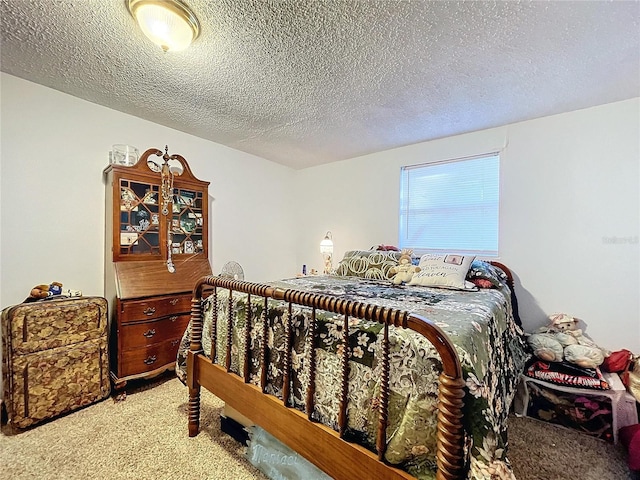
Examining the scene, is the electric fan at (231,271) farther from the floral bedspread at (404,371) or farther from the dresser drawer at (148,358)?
the floral bedspread at (404,371)

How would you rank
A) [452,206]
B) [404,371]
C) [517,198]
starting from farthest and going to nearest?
[452,206] < [517,198] < [404,371]

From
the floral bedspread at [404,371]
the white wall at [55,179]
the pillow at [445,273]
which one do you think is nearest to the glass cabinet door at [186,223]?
the white wall at [55,179]

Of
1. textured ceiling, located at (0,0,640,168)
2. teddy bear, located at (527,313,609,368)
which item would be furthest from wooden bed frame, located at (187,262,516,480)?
teddy bear, located at (527,313,609,368)

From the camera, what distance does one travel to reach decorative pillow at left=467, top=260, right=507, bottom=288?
2.22 m

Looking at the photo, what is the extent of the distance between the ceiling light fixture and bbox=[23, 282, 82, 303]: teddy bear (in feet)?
6.25

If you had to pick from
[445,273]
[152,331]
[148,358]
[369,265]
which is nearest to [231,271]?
[152,331]

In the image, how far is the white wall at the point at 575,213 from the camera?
84.2 inches

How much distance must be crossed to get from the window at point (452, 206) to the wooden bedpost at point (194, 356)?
237 centimetres

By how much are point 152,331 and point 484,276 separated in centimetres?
276

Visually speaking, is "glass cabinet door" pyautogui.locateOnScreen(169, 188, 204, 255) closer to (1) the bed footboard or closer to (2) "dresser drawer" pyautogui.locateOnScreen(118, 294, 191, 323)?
(2) "dresser drawer" pyautogui.locateOnScreen(118, 294, 191, 323)

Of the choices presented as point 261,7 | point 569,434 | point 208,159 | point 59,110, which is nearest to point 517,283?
point 569,434

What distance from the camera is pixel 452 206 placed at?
9.80 feet

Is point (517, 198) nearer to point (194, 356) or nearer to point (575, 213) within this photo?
point (575, 213)

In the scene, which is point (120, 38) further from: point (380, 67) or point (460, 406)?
point (460, 406)
